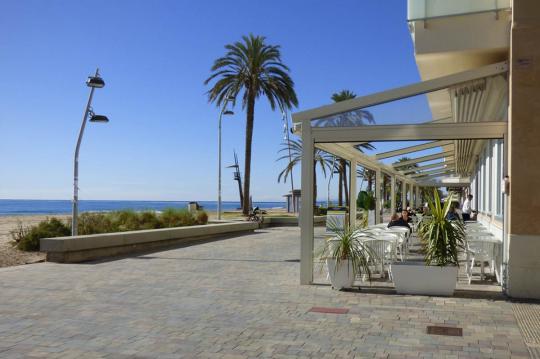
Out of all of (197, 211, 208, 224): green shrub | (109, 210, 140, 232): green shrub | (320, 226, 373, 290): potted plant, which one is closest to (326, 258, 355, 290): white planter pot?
(320, 226, 373, 290): potted plant

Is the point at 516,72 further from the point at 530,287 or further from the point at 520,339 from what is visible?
the point at 520,339

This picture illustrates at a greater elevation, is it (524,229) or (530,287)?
(524,229)

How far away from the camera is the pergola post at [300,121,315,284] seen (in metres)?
9.03

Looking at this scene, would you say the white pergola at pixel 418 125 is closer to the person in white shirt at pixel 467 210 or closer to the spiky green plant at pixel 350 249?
the spiky green plant at pixel 350 249

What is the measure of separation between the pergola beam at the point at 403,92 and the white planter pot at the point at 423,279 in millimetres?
2526

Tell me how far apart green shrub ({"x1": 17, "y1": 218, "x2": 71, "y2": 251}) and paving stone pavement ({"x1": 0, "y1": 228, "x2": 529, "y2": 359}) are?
10.7 ft

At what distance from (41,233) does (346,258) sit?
843cm

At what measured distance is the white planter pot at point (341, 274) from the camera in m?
8.41

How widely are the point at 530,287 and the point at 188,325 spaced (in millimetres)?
4665

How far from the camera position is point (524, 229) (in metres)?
7.73

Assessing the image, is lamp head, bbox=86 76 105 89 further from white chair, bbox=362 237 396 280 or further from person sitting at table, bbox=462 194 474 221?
person sitting at table, bbox=462 194 474 221

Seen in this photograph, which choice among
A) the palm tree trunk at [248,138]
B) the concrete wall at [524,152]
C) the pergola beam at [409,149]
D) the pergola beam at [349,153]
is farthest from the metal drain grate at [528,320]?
the palm tree trunk at [248,138]

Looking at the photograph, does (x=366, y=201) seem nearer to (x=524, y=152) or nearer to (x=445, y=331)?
(x=524, y=152)

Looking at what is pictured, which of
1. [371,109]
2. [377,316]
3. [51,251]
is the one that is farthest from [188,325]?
[51,251]
